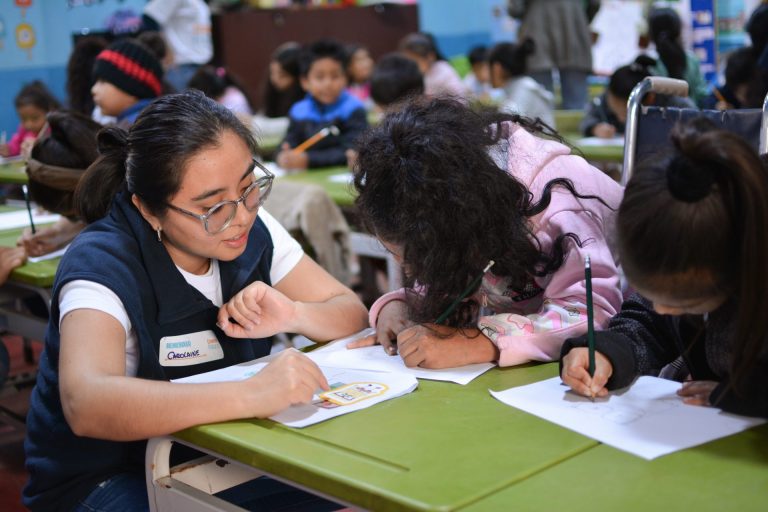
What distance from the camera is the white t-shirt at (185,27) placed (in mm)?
7406

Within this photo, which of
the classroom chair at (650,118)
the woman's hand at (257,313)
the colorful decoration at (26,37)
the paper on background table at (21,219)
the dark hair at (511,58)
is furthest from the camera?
the colorful decoration at (26,37)

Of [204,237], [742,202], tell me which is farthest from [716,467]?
[204,237]

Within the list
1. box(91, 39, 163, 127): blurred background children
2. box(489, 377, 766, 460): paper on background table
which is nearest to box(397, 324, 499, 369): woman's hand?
box(489, 377, 766, 460): paper on background table

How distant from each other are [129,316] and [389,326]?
0.46 meters

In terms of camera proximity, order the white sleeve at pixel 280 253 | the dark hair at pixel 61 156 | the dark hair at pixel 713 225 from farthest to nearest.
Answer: the dark hair at pixel 61 156 < the white sleeve at pixel 280 253 < the dark hair at pixel 713 225

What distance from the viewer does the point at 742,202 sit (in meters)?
1.16

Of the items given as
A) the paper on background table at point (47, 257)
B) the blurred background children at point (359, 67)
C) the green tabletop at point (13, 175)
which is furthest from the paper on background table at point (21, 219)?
the blurred background children at point (359, 67)

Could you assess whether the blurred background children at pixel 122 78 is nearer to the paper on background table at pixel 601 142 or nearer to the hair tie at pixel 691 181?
the paper on background table at pixel 601 142

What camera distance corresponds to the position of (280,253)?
192 cm

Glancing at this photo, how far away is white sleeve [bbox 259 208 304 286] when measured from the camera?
1912 mm

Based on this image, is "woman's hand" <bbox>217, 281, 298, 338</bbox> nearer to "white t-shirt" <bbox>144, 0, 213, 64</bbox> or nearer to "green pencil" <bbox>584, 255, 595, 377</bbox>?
"green pencil" <bbox>584, 255, 595, 377</bbox>

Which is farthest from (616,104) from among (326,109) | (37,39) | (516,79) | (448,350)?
(37,39)

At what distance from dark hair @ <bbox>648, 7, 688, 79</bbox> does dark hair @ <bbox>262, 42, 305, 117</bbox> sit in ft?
7.50

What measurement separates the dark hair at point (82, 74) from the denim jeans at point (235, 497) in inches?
126
